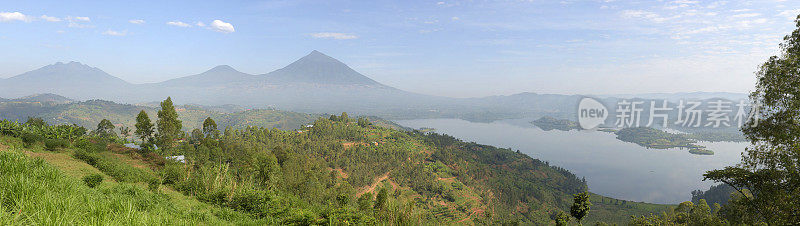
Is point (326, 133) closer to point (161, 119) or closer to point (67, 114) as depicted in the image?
point (161, 119)

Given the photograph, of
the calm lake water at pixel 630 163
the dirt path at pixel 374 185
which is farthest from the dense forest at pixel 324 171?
the calm lake water at pixel 630 163

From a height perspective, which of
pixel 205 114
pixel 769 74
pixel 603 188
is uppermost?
pixel 769 74

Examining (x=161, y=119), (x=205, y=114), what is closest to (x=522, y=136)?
(x=161, y=119)

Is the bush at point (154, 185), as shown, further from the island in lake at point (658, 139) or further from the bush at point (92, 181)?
the island in lake at point (658, 139)

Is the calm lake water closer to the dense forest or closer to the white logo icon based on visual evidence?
the dense forest

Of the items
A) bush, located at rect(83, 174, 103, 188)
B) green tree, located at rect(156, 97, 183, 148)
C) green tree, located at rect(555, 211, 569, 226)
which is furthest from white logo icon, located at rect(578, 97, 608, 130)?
bush, located at rect(83, 174, 103, 188)

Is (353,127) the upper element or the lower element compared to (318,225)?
lower

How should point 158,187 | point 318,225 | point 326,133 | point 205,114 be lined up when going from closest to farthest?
1. point 318,225
2. point 158,187
3. point 326,133
4. point 205,114
